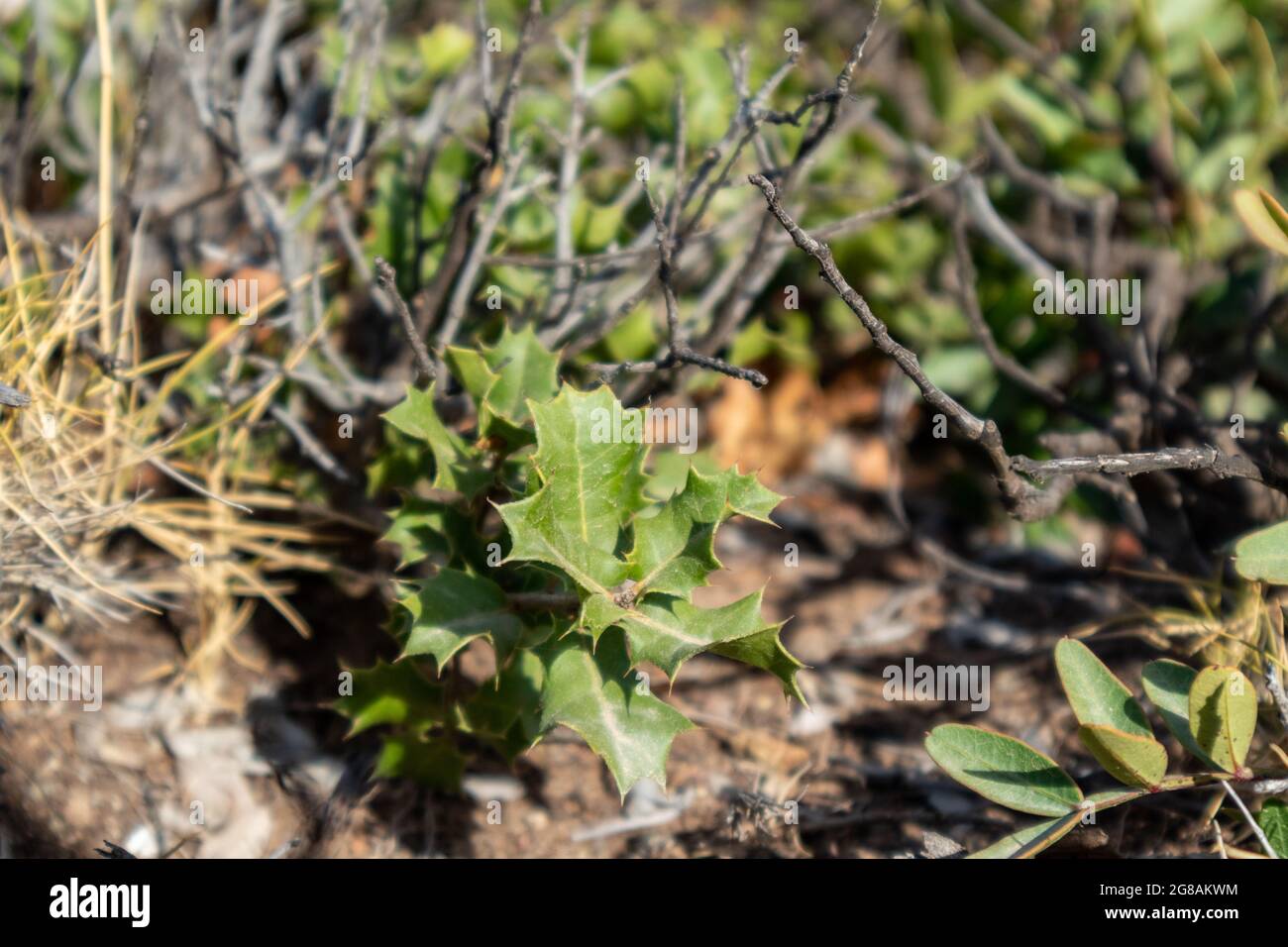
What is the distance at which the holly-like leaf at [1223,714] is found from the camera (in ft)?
5.02

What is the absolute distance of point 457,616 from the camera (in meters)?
1.67

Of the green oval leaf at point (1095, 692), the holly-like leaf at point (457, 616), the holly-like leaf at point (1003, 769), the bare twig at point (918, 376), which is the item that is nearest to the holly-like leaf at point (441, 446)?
the holly-like leaf at point (457, 616)

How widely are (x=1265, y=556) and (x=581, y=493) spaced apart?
978mm

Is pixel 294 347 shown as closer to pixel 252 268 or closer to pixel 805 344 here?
pixel 252 268

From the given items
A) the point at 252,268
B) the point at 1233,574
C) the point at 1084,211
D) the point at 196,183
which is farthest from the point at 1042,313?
the point at 196,183

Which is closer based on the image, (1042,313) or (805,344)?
(1042,313)

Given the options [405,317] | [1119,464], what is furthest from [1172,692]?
[405,317]

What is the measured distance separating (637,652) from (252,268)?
1.45 meters

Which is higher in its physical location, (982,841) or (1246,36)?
(1246,36)

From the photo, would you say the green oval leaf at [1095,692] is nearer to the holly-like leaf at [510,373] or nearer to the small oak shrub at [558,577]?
the small oak shrub at [558,577]

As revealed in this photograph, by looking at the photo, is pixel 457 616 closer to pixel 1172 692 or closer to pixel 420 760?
pixel 420 760

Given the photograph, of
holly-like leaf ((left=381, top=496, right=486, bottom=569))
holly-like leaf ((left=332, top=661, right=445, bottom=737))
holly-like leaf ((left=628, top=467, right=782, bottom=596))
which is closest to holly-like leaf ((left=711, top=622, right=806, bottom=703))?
holly-like leaf ((left=628, top=467, right=782, bottom=596))

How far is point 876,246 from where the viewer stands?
273 centimetres
